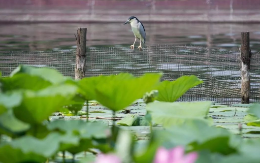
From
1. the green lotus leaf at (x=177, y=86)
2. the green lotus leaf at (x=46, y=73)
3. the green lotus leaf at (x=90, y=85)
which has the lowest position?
the green lotus leaf at (x=177, y=86)

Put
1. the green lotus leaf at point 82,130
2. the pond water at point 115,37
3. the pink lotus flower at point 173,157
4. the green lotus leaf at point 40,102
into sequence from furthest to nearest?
the pond water at point 115,37, the green lotus leaf at point 82,130, the green lotus leaf at point 40,102, the pink lotus flower at point 173,157

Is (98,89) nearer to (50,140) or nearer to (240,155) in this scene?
(50,140)

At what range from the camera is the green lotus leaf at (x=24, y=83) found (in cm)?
187

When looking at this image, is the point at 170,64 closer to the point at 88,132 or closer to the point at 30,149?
the point at 88,132

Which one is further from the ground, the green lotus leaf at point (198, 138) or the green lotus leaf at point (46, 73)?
the green lotus leaf at point (46, 73)

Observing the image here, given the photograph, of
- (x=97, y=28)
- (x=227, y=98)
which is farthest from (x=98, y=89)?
(x=97, y=28)

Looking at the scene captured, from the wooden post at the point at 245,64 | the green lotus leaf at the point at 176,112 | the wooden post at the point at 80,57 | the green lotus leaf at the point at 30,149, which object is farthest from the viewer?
the wooden post at the point at 80,57

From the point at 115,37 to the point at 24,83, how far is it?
22967 millimetres

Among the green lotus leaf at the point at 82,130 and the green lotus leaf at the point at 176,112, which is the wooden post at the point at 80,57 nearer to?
the green lotus leaf at the point at 176,112

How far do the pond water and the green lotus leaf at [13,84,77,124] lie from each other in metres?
16.7

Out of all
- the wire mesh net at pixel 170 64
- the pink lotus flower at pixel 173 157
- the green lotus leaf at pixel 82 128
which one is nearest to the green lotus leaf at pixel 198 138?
the green lotus leaf at pixel 82 128

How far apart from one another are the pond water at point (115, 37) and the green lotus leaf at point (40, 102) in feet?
54.8

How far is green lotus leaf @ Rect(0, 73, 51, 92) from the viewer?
1.87 metres

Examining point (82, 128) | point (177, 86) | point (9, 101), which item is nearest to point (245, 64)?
point (177, 86)
